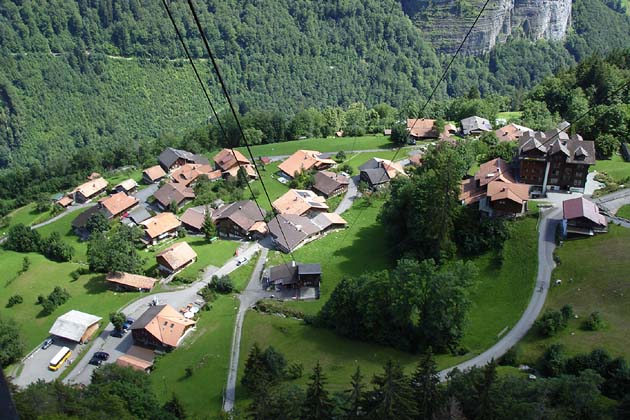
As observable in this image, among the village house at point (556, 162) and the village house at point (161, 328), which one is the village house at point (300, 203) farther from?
the village house at point (556, 162)

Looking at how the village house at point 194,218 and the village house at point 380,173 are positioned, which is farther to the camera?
the village house at point 380,173

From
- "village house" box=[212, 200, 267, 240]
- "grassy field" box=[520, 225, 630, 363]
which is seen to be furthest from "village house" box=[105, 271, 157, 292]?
"grassy field" box=[520, 225, 630, 363]

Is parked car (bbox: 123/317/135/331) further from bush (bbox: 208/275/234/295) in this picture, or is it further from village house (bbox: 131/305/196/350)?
bush (bbox: 208/275/234/295)

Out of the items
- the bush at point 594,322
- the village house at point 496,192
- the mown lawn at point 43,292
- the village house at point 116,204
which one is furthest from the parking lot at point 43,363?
the bush at point 594,322

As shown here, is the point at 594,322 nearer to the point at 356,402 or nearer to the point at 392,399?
the point at 392,399

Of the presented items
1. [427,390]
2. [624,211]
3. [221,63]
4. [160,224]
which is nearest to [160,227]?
[160,224]

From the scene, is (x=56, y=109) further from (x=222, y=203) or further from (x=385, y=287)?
(x=385, y=287)

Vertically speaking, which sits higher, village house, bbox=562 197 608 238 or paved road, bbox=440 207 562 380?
village house, bbox=562 197 608 238
